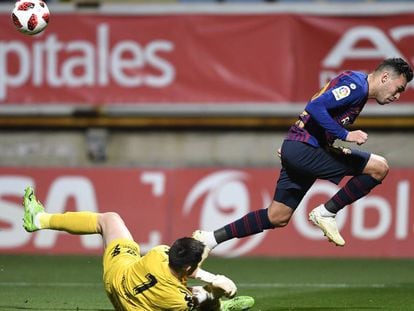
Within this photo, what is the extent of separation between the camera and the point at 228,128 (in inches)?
556

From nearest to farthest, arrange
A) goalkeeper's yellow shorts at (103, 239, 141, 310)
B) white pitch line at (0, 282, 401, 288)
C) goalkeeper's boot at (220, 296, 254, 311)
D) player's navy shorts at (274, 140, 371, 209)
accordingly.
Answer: goalkeeper's yellow shorts at (103, 239, 141, 310), goalkeeper's boot at (220, 296, 254, 311), player's navy shorts at (274, 140, 371, 209), white pitch line at (0, 282, 401, 288)

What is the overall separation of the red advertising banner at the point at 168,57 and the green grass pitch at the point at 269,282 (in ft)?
8.77

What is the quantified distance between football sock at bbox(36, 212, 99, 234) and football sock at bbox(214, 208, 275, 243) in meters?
1.18

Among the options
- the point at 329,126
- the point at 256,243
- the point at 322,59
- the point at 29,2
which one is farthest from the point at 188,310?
the point at 322,59

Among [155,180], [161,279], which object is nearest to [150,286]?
[161,279]

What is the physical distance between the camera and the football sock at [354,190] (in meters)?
8.23

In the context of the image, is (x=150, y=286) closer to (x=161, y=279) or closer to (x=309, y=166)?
(x=161, y=279)

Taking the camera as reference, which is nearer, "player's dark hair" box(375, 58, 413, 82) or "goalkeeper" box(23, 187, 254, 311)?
"goalkeeper" box(23, 187, 254, 311)

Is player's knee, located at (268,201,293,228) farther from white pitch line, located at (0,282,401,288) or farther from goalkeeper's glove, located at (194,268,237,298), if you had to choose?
goalkeeper's glove, located at (194,268,237,298)

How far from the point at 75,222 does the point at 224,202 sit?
15.8ft

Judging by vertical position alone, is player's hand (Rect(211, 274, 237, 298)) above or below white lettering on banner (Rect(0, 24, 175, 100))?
below

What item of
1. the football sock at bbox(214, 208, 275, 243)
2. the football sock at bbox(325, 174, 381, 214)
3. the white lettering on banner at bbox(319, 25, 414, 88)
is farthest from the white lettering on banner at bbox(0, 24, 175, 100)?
the football sock at bbox(325, 174, 381, 214)

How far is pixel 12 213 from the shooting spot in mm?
12453

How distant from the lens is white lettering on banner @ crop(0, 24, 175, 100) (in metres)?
13.8
